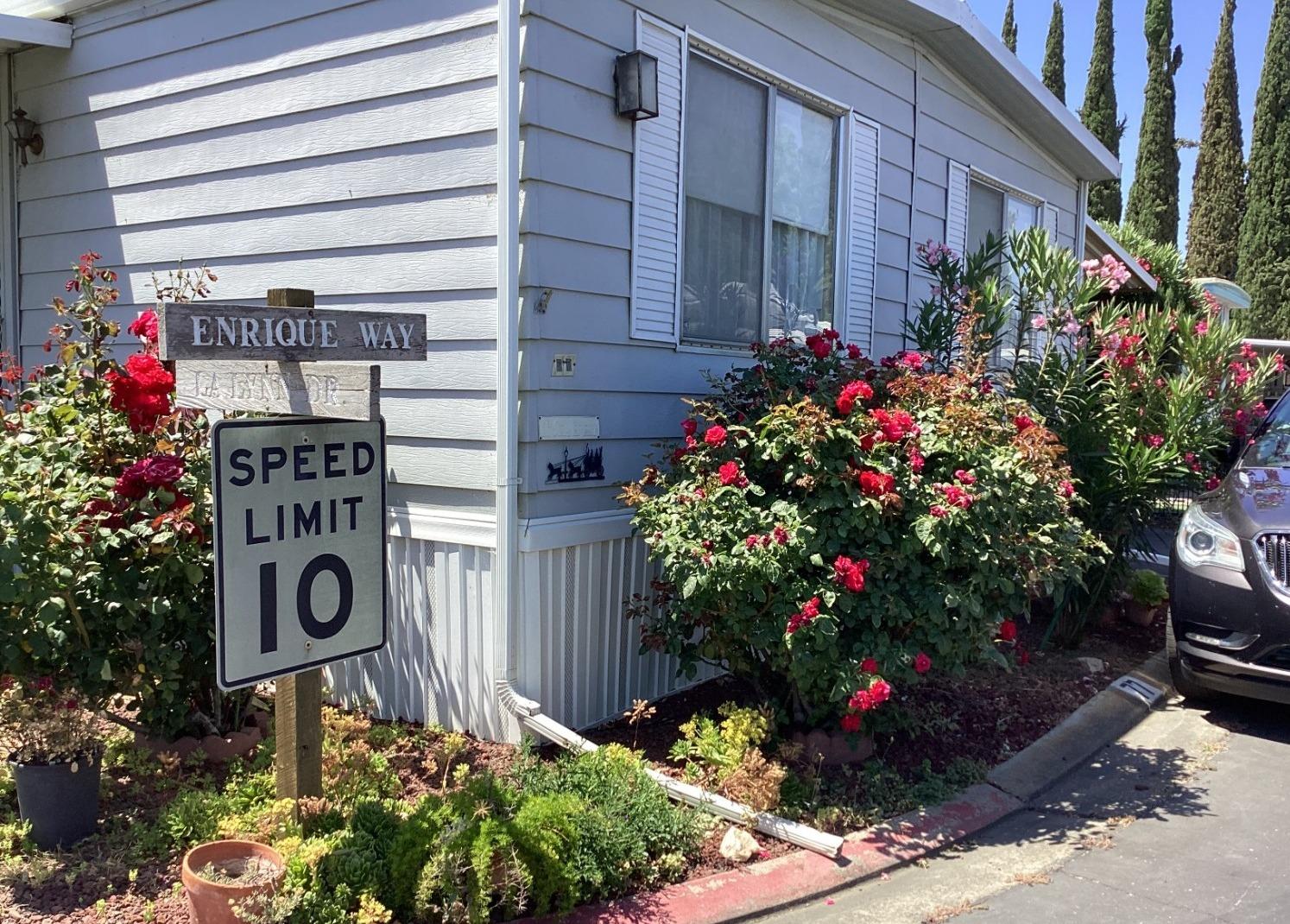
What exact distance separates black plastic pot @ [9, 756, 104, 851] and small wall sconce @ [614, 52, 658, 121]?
3.46 meters

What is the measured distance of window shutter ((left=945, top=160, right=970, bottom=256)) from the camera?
766 centimetres

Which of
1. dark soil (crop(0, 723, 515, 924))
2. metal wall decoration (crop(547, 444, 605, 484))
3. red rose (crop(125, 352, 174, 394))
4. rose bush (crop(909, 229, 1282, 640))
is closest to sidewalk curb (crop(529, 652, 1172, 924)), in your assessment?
dark soil (crop(0, 723, 515, 924))

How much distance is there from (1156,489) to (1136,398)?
1.93 feet

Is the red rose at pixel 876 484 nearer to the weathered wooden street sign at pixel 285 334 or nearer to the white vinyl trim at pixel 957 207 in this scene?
the weathered wooden street sign at pixel 285 334

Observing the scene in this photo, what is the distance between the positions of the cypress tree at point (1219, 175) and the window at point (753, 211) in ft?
79.6

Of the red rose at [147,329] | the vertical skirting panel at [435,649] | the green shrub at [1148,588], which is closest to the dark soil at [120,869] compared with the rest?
the vertical skirting panel at [435,649]

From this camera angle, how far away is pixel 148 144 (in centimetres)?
566

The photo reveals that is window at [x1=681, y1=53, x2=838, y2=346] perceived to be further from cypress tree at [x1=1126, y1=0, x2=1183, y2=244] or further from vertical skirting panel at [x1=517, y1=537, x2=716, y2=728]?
cypress tree at [x1=1126, y1=0, x2=1183, y2=244]

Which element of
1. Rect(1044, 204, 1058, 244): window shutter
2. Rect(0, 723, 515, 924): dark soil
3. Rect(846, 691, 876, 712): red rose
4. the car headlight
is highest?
Rect(1044, 204, 1058, 244): window shutter

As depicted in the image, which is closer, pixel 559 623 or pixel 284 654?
pixel 284 654

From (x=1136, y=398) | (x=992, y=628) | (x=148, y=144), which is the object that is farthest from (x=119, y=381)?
(x=1136, y=398)

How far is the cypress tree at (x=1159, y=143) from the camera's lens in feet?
90.3

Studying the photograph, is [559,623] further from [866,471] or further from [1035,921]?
[1035,921]

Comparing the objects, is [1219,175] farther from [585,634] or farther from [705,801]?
[705,801]
